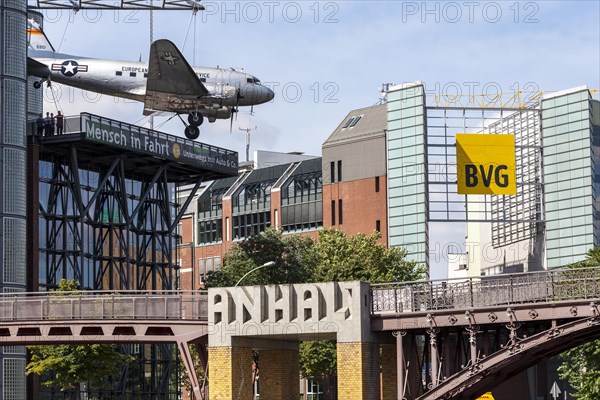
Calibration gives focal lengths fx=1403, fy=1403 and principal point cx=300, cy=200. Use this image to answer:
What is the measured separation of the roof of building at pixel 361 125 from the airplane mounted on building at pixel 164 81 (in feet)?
139

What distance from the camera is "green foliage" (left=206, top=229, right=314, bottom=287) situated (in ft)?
307

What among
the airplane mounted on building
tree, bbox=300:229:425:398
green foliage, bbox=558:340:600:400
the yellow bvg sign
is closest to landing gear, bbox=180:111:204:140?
the airplane mounted on building

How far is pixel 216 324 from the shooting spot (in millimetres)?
59219

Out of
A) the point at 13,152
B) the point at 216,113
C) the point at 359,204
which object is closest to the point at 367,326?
A: the point at 216,113

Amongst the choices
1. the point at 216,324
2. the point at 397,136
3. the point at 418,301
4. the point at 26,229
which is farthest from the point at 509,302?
the point at 397,136

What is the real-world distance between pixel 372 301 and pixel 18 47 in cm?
4056

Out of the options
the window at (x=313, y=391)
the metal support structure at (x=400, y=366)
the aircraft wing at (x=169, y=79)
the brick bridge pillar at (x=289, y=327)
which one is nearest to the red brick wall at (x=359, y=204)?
the window at (x=313, y=391)

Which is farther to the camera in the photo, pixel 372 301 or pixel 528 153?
pixel 528 153

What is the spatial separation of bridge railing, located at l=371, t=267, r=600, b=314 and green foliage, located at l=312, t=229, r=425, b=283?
120 ft

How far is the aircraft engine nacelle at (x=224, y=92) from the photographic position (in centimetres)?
8506

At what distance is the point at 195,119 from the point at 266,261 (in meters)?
13.5

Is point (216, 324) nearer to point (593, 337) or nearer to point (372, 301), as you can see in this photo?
point (372, 301)

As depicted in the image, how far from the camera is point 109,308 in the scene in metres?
62.0

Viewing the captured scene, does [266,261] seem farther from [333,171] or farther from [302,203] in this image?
[302,203]
